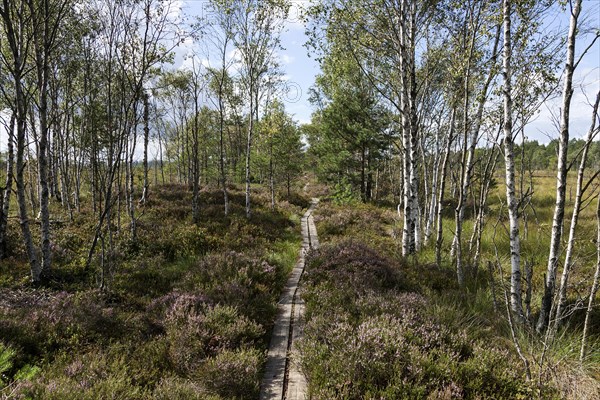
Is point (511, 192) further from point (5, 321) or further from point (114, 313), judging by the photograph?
point (5, 321)

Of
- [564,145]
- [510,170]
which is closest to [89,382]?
[510,170]

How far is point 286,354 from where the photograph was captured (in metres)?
5.40

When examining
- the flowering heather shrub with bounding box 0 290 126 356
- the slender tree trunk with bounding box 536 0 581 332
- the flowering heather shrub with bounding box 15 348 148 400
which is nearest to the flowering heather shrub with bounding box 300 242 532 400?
the slender tree trunk with bounding box 536 0 581 332

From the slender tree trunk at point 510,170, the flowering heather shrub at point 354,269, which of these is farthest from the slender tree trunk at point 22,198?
the slender tree trunk at point 510,170

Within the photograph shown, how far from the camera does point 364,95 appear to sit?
877 inches

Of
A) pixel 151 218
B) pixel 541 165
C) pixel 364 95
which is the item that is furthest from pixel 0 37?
pixel 541 165

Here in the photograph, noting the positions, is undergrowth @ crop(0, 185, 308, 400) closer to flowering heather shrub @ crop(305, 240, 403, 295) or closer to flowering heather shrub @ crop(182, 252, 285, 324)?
flowering heather shrub @ crop(182, 252, 285, 324)

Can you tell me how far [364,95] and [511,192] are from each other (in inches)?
704

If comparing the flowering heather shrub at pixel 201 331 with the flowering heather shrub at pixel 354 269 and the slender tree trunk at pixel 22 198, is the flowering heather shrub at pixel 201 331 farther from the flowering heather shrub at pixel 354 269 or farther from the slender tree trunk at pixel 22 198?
the slender tree trunk at pixel 22 198

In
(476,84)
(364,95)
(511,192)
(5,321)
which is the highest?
(364,95)

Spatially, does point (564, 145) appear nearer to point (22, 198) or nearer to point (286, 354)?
point (286, 354)

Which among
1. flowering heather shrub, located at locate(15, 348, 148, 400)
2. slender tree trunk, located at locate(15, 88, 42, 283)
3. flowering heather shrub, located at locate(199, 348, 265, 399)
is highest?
slender tree trunk, located at locate(15, 88, 42, 283)

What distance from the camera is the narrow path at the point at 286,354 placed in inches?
175

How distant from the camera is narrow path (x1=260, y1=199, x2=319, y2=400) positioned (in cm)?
445
